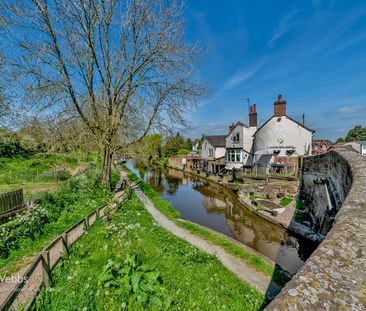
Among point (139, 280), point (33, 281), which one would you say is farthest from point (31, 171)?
point (139, 280)

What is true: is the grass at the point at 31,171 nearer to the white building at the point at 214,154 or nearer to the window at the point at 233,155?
the window at the point at 233,155

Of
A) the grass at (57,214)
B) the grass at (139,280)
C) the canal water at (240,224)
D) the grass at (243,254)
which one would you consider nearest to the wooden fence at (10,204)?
the grass at (57,214)

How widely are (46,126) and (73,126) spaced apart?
1947 mm

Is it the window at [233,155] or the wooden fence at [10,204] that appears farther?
the window at [233,155]

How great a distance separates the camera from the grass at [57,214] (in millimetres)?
5785

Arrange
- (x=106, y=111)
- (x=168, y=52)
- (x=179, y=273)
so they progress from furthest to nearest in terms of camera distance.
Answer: (x=106, y=111) → (x=168, y=52) → (x=179, y=273)

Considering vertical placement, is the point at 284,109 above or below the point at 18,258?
above

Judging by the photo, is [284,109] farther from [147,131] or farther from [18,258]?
[18,258]

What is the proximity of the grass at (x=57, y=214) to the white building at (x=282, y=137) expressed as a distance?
A: 2192 cm

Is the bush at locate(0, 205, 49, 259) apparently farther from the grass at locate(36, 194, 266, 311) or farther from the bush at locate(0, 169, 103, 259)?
the grass at locate(36, 194, 266, 311)

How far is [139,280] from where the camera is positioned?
4.09 metres

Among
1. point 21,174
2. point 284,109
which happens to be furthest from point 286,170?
point 21,174

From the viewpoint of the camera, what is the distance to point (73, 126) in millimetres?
14438

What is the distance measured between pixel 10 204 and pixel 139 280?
778cm
